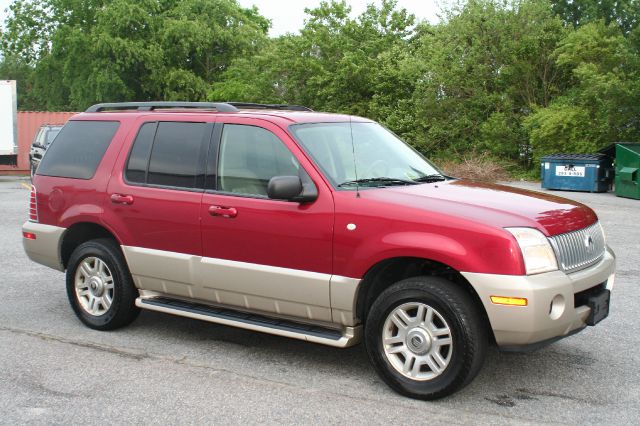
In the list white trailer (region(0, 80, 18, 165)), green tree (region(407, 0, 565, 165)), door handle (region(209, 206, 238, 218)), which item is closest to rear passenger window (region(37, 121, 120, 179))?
door handle (region(209, 206, 238, 218))

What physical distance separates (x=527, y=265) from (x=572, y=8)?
54.8 metres

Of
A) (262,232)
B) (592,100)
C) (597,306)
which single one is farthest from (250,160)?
(592,100)

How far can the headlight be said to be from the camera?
4.42 meters

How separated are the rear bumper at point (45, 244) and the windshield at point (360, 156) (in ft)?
8.11

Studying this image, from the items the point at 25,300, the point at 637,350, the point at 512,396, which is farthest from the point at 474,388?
the point at 25,300

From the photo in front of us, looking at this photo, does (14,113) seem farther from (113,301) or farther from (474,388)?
(474,388)

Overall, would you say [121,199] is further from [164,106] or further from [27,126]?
[27,126]

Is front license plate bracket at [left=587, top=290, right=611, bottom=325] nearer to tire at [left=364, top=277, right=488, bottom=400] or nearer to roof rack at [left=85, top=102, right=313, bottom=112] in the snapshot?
tire at [left=364, top=277, right=488, bottom=400]

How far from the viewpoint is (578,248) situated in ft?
15.9

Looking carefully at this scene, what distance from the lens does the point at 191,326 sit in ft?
21.3

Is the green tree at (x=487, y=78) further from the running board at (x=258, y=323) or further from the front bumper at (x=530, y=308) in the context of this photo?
the front bumper at (x=530, y=308)

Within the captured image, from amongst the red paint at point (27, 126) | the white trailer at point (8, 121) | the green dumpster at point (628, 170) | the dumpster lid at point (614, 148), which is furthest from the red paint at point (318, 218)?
the red paint at point (27, 126)

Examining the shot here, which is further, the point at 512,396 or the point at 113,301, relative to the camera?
the point at 113,301

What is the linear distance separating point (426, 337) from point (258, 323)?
1.30 meters
